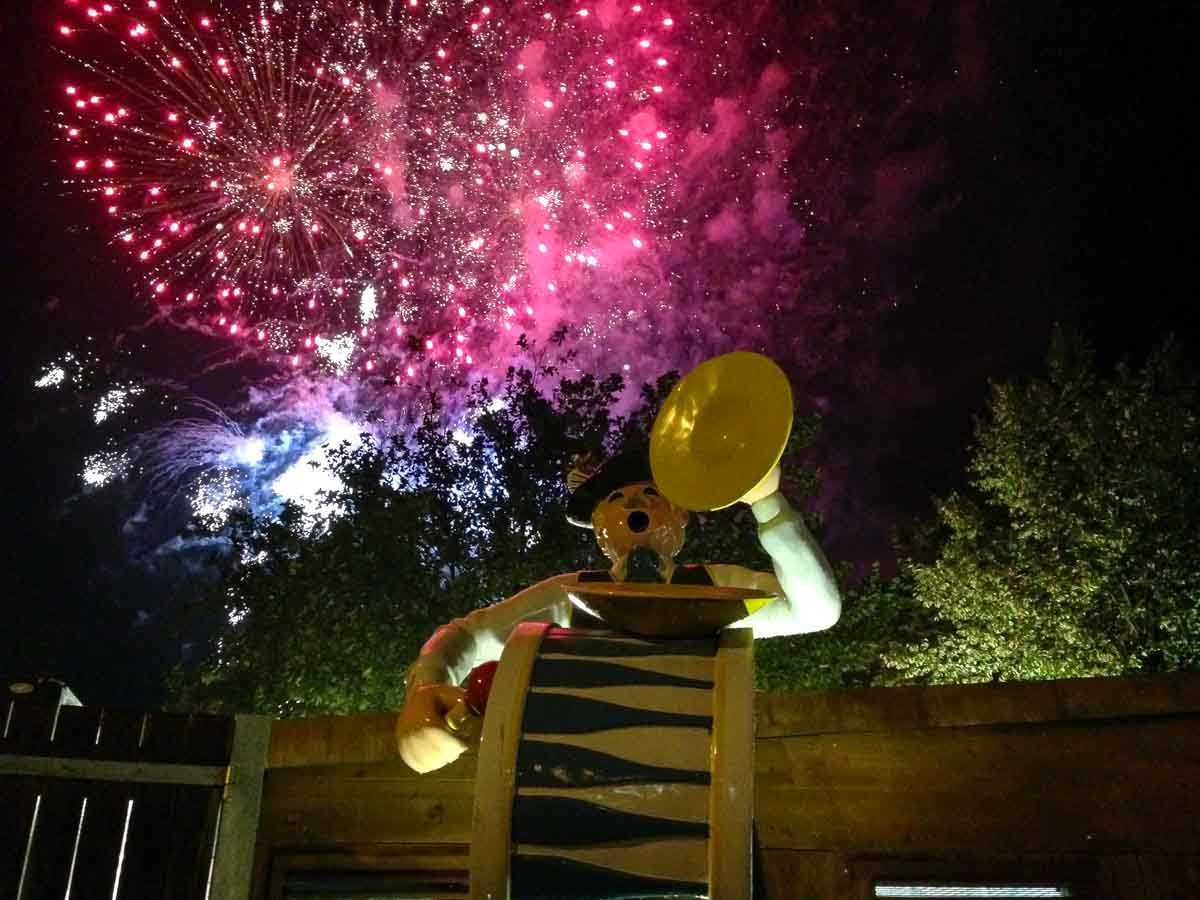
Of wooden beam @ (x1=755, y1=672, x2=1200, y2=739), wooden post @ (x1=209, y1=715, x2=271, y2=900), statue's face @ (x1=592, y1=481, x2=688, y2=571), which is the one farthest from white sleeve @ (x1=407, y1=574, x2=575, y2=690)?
wooden post @ (x1=209, y1=715, x2=271, y2=900)

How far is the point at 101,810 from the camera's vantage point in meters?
3.50

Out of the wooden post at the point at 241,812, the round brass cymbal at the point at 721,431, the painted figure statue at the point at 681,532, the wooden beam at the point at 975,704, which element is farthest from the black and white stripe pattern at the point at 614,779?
the wooden post at the point at 241,812

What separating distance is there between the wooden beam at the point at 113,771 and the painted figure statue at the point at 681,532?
1.42m

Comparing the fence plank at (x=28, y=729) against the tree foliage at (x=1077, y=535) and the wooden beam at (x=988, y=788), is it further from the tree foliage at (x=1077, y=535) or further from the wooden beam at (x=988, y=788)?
the tree foliage at (x=1077, y=535)

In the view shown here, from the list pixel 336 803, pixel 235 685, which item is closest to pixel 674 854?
pixel 336 803

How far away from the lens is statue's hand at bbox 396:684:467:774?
2.41m

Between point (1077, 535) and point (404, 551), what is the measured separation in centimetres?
853

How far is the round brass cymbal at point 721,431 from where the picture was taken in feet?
8.11

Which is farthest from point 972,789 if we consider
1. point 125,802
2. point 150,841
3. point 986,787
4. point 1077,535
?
point 1077,535

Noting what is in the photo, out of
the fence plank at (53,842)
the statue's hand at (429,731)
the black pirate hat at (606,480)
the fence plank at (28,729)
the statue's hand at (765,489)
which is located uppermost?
the black pirate hat at (606,480)

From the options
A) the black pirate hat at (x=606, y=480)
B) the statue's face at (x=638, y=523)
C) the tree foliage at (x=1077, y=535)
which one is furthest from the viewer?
the tree foliage at (x=1077, y=535)

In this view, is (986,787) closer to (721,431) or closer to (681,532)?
(681,532)

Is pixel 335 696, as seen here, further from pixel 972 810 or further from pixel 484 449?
pixel 972 810

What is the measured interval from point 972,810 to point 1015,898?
0.93 feet
